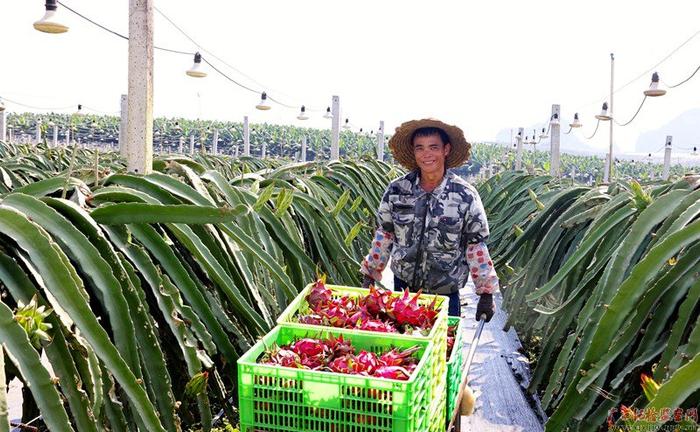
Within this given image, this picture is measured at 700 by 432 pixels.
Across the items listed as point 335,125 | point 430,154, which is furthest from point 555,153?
point 430,154

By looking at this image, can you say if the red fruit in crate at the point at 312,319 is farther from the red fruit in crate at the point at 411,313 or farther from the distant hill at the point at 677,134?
the distant hill at the point at 677,134

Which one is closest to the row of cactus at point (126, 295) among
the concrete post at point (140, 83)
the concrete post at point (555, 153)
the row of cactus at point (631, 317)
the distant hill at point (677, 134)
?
the concrete post at point (140, 83)

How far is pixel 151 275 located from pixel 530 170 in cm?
535

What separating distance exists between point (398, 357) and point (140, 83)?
1335 mm

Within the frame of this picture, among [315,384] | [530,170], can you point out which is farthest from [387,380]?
[530,170]

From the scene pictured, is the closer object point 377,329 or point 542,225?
point 377,329

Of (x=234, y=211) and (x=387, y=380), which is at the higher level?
(x=234, y=211)

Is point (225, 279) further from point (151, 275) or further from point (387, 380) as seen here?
point (387, 380)

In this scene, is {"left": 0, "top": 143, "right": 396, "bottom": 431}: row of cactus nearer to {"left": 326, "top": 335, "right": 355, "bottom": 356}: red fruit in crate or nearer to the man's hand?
{"left": 326, "top": 335, "right": 355, "bottom": 356}: red fruit in crate

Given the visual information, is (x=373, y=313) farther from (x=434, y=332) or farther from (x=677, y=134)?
(x=677, y=134)

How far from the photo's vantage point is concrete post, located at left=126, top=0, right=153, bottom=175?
2.13 metres

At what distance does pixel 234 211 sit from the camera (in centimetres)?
141

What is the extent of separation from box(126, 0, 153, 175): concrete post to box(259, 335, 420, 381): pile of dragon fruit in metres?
1.01

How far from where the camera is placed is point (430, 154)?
8.16 ft
